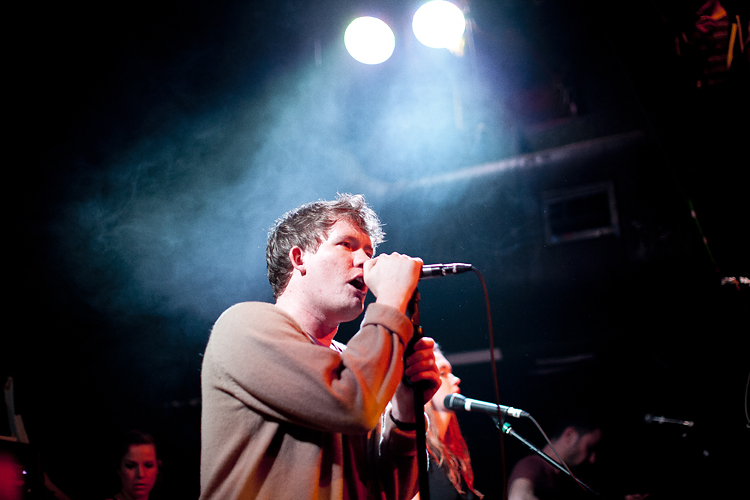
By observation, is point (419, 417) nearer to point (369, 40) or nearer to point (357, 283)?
point (357, 283)

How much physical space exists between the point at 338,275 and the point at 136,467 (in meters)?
3.36

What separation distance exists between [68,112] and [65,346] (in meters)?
2.42

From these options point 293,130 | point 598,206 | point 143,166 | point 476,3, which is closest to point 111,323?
point 143,166

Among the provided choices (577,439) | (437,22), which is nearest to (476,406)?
(577,439)

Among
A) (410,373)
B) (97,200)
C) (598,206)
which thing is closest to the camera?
(410,373)

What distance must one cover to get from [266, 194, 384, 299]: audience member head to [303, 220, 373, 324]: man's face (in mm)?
60

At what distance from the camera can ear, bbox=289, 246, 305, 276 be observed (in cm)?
187

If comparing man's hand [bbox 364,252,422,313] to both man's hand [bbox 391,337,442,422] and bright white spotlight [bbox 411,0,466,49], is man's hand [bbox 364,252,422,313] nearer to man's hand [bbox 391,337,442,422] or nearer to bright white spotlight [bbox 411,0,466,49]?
man's hand [bbox 391,337,442,422]

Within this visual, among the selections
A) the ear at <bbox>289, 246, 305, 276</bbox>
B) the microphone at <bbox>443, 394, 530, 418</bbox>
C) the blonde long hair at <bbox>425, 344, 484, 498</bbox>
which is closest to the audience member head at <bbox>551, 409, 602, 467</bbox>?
the blonde long hair at <bbox>425, 344, 484, 498</bbox>

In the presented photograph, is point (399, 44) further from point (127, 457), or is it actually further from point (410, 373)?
point (127, 457)

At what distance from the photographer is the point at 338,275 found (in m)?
1.71

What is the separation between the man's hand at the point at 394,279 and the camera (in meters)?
1.36

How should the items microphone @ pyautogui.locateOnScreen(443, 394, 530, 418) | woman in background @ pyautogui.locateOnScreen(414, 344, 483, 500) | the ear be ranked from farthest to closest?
1. woman in background @ pyautogui.locateOnScreen(414, 344, 483, 500)
2. microphone @ pyautogui.locateOnScreen(443, 394, 530, 418)
3. the ear

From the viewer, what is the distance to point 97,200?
415 cm
